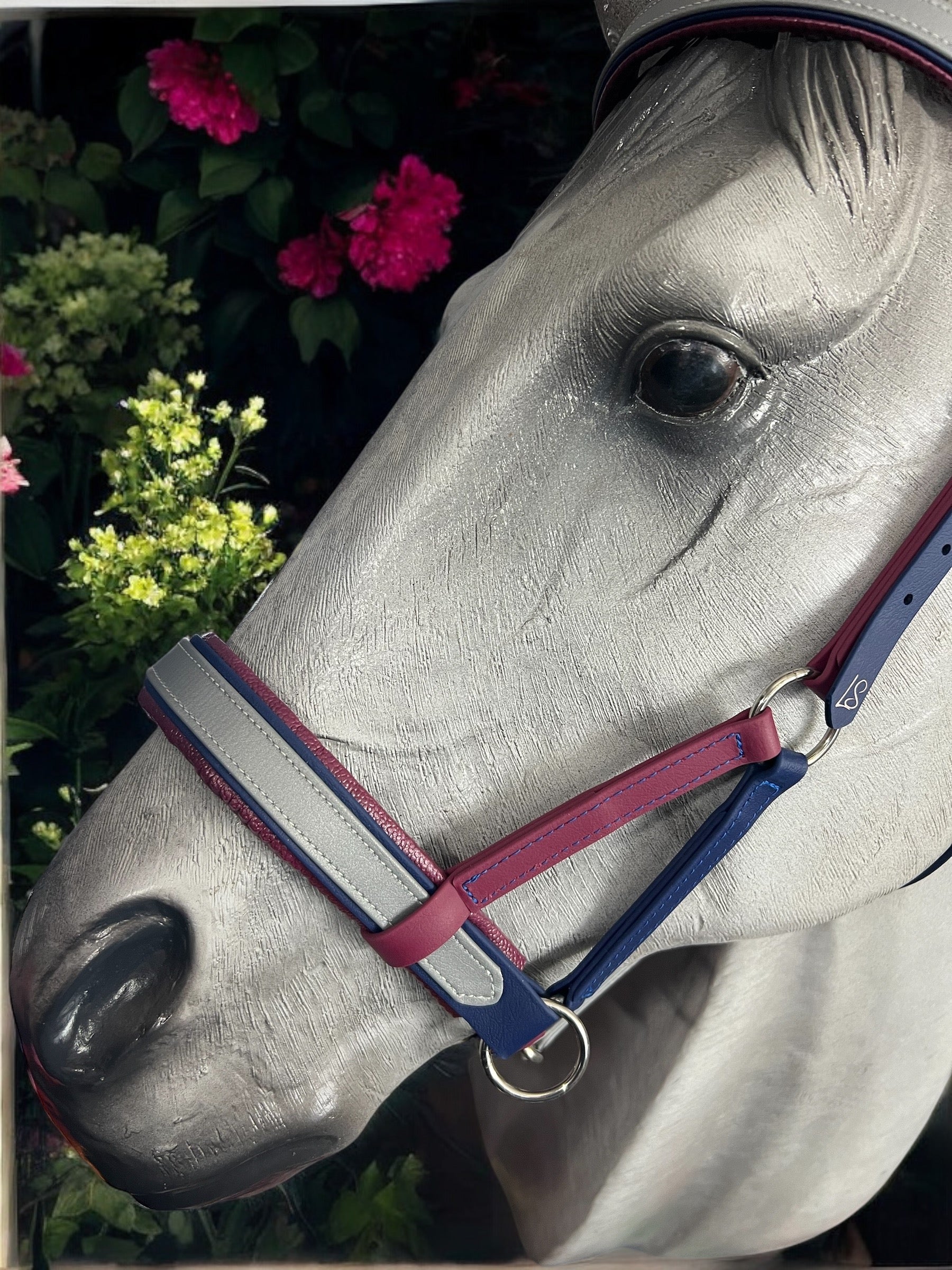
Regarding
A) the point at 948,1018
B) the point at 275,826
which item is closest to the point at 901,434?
the point at 275,826

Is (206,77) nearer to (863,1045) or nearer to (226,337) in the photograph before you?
(226,337)

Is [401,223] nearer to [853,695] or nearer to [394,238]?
[394,238]

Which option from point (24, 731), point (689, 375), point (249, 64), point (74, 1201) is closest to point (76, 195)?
point (249, 64)

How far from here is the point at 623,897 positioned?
42 centimetres

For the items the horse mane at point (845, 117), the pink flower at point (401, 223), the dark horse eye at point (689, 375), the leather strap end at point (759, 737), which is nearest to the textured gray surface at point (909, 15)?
the horse mane at point (845, 117)

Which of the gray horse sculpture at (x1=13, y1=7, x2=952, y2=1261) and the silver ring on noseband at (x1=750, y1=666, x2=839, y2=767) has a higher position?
the gray horse sculpture at (x1=13, y1=7, x2=952, y2=1261)

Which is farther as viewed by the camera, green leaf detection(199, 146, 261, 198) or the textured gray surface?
green leaf detection(199, 146, 261, 198)

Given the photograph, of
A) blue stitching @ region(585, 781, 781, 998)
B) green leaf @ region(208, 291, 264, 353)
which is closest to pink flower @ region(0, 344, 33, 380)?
green leaf @ region(208, 291, 264, 353)

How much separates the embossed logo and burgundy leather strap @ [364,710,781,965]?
0.02m

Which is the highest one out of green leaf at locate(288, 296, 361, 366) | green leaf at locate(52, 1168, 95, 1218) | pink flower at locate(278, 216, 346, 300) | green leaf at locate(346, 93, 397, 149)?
green leaf at locate(346, 93, 397, 149)

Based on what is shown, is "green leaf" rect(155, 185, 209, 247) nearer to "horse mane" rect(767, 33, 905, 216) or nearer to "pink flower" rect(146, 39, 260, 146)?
"pink flower" rect(146, 39, 260, 146)

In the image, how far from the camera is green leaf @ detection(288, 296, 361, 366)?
0.74 m

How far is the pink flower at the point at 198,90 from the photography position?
71 cm

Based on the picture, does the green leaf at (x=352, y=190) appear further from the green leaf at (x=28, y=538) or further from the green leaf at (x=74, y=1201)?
the green leaf at (x=74, y=1201)
